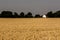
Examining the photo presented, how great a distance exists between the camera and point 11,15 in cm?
5491

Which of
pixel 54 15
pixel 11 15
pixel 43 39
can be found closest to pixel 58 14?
pixel 54 15

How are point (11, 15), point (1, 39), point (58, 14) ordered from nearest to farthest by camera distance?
point (1, 39)
point (11, 15)
point (58, 14)

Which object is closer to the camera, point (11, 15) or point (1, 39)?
point (1, 39)

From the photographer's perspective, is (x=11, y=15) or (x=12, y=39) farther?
(x=11, y=15)

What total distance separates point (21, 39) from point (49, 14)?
5148 centimetres

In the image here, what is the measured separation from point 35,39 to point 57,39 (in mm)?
1283

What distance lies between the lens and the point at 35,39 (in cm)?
1082

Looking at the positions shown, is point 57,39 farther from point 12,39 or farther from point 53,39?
point 12,39

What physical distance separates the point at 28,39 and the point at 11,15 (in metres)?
44.6

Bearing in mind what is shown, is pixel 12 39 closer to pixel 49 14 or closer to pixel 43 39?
pixel 43 39

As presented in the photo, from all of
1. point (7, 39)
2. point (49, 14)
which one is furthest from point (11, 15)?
point (7, 39)

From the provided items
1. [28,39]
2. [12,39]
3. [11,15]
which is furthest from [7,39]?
[11,15]

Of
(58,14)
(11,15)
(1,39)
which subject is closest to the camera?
(1,39)

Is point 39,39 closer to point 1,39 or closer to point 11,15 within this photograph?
point 1,39
